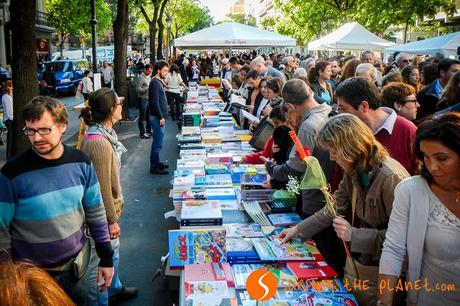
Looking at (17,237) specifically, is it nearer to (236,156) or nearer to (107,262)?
(107,262)

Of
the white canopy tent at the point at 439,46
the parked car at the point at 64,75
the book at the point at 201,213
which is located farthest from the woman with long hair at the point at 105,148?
the parked car at the point at 64,75

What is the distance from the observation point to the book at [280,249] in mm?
3193

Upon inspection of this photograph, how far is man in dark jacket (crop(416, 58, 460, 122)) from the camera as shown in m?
5.52

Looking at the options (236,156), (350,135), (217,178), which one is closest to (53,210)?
(350,135)

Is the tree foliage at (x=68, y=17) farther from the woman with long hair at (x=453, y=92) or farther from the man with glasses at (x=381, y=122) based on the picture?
the man with glasses at (x=381, y=122)

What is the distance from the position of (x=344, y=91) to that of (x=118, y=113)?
1882mm

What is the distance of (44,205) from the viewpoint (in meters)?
2.74

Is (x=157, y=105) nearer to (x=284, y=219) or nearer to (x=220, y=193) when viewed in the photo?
(x=220, y=193)

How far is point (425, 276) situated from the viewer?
2.36 metres

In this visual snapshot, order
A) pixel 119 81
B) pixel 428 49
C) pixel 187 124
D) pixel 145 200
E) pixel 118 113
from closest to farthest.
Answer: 1. pixel 118 113
2. pixel 145 200
3. pixel 187 124
4. pixel 428 49
5. pixel 119 81

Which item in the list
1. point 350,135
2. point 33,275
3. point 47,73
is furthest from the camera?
point 47,73

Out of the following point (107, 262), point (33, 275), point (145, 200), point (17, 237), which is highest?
point (33, 275)

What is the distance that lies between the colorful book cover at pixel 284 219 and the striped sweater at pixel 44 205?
1591 millimetres

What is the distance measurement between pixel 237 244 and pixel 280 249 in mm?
307
